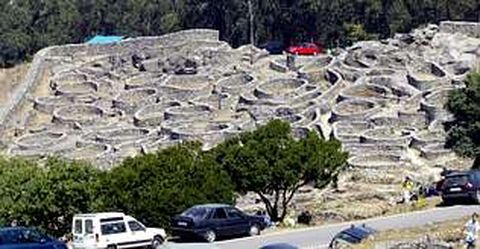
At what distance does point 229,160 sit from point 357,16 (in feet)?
248

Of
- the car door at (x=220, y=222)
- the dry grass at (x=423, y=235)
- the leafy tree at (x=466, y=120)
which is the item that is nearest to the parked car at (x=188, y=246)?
the car door at (x=220, y=222)

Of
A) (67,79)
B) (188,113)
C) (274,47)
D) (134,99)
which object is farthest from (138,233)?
(274,47)

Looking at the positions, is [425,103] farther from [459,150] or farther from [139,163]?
[139,163]

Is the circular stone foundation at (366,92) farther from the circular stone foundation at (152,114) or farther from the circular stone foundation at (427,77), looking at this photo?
the circular stone foundation at (152,114)

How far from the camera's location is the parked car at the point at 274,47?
109 metres

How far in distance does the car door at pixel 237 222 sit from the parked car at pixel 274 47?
7389cm

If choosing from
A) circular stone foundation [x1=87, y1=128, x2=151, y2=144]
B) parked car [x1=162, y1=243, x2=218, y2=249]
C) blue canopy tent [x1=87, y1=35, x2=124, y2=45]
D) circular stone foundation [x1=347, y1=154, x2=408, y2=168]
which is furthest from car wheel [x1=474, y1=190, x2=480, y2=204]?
blue canopy tent [x1=87, y1=35, x2=124, y2=45]

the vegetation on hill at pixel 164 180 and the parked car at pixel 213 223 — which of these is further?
the vegetation on hill at pixel 164 180

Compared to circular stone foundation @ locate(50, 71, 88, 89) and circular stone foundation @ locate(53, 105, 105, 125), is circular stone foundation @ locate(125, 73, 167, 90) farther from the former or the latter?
circular stone foundation @ locate(53, 105, 105, 125)

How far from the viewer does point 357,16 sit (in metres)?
116

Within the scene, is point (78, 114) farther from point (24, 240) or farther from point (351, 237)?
point (351, 237)

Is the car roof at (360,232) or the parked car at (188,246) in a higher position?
the car roof at (360,232)

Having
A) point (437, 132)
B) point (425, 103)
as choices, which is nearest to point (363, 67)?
point (425, 103)

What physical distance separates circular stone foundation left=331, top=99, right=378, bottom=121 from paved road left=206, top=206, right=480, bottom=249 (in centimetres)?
3356
